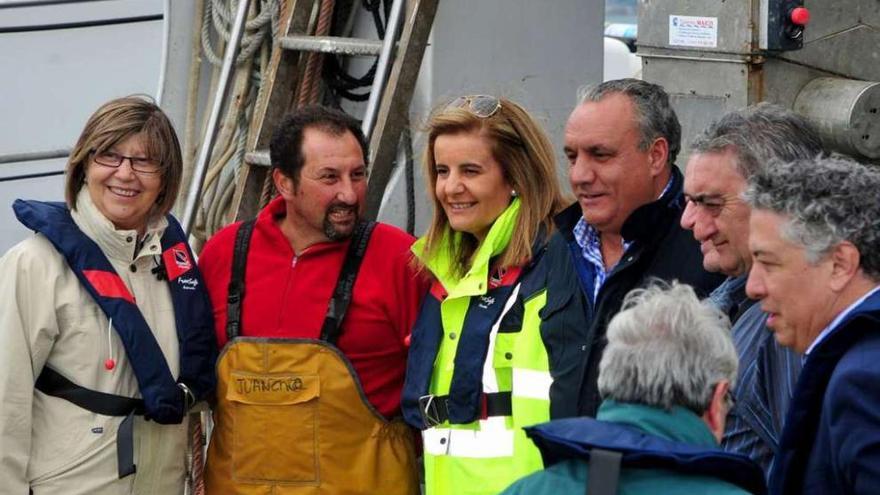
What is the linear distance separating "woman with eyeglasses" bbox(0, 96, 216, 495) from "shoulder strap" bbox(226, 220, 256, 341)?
0.06m

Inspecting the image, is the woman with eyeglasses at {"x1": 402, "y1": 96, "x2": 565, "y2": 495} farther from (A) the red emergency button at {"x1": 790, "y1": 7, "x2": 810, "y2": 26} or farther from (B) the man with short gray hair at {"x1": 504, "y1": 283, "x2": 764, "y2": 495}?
(A) the red emergency button at {"x1": 790, "y1": 7, "x2": 810, "y2": 26}

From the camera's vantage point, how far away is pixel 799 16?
5.00 metres

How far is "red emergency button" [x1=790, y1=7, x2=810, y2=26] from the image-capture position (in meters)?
5.00

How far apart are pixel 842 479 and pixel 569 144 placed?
122cm

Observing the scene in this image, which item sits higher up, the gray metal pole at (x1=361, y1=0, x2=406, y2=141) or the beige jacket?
the gray metal pole at (x1=361, y1=0, x2=406, y2=141)

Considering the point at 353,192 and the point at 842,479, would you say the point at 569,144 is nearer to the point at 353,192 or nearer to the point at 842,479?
the point at 353,192

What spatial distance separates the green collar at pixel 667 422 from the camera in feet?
7.99

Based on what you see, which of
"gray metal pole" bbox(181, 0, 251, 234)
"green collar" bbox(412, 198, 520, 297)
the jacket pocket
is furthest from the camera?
"gray metal pole" bbox(181, 0, 251, 234)

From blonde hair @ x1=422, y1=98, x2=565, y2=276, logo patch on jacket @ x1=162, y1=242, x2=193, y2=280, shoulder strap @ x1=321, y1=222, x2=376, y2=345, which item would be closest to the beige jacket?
logo patch on jacket @ x1=162, y1=242, x2=193, y2=280

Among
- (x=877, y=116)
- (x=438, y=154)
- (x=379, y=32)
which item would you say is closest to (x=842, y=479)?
(x=438, y=154)

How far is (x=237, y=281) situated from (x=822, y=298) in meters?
1.81

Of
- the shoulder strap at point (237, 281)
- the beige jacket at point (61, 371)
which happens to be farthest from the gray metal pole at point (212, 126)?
the beige jacket at point (61, 371)

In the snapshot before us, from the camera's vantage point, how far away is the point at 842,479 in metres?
2.59

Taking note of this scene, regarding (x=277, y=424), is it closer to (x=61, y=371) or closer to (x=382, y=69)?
(x=61, y=371)
